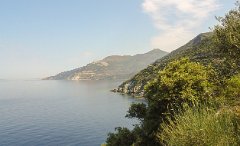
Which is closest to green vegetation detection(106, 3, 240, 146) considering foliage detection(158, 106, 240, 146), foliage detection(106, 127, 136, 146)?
foliage detection(106, 127, 136, 146)

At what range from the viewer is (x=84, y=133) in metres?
112

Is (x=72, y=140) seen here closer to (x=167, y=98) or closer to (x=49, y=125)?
(x=49, y=125)

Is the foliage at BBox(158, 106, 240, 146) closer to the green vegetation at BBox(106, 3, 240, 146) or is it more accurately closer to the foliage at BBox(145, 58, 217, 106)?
the green vegetation at BBox(106, 3, 240, 146)

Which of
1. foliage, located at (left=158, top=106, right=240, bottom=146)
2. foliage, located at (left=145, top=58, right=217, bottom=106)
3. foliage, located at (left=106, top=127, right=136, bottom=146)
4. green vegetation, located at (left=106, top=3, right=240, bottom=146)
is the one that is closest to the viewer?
foliage, located at (left=158, top=106, right=240, bottom=146)

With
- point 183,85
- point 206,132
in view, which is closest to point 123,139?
point 183,85

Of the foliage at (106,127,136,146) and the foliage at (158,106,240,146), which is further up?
the foliage at (158,106,240,146)

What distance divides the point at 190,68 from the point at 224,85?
7231mm

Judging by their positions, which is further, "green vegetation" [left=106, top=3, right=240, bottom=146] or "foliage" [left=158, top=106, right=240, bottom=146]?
"green vegetation" [left=106, top=3, right=240, bottom=146]

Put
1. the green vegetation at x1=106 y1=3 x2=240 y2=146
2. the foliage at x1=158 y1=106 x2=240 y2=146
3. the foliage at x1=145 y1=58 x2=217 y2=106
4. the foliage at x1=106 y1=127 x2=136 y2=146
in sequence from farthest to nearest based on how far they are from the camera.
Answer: the foliage at x1=106 y1=127 x2=136 y2=146
the foliage at x1=145 y1=58 x2=217 y2=106
the green vegetation at x1=106 y1=3 x2=240 y2=146
the foliage at x1=158 y1=106 x2=240 y2=146

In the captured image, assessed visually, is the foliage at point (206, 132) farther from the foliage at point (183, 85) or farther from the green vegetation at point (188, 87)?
the foliage at point (183, 85)

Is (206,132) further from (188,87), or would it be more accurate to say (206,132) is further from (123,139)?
(123,139)

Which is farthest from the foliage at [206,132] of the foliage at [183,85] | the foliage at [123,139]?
the foliage at [123,139]

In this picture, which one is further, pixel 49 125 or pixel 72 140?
pixel 49 125

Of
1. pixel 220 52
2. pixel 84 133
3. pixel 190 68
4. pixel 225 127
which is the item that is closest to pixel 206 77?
pixel 190 68
